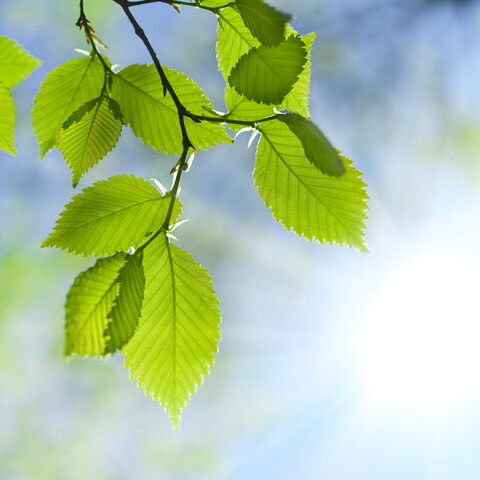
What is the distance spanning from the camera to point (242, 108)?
0.69 meters

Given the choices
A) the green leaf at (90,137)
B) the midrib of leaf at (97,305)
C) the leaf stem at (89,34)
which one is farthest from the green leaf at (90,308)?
the leaf stem at (89,34)

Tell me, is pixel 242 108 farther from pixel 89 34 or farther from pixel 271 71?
pixel 89 34

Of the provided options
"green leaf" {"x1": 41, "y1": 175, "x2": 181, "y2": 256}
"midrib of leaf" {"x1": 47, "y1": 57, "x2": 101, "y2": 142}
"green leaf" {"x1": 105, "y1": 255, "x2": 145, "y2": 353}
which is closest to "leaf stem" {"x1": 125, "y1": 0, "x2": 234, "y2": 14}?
"midrib of leaf" {"x1": 47, "y1": 57, "x2": 101, "y2": 142}

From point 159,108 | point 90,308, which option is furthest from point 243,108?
point 90,308

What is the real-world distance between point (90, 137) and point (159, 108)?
4.0 inches

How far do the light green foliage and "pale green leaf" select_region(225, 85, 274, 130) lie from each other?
0.78 ft

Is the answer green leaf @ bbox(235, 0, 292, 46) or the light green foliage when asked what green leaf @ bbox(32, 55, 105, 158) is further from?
green leaf @ bbox(235, 0, 292, 46)

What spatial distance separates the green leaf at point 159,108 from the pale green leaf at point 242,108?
0.03 metres

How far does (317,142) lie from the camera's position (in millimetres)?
571

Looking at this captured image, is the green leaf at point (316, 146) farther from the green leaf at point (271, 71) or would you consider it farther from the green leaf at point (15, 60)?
the green leaf at point (15, 60)

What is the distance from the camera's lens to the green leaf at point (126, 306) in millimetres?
551

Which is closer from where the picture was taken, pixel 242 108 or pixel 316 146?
pixel 316 146

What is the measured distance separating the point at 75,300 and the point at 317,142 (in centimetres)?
31

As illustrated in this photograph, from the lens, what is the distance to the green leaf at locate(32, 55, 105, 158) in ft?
2.17
